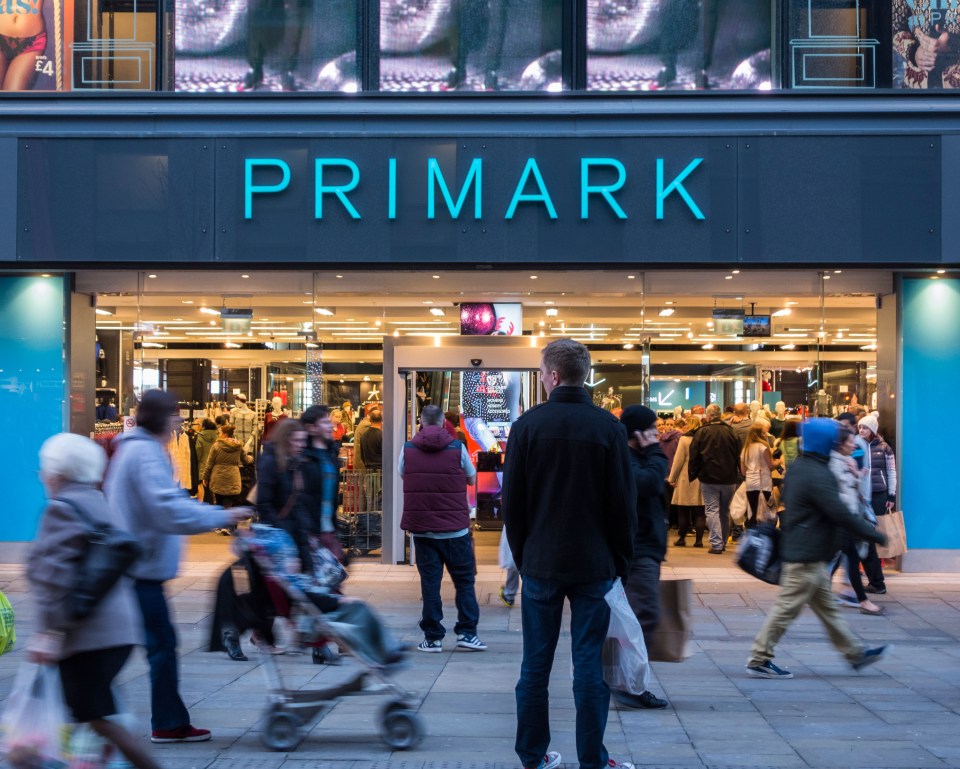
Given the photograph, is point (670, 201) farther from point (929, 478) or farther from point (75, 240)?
point (75, 240)

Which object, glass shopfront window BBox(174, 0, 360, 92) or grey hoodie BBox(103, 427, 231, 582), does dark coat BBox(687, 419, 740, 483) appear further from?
grey hoodie BBox(103, 427, 231, 582)

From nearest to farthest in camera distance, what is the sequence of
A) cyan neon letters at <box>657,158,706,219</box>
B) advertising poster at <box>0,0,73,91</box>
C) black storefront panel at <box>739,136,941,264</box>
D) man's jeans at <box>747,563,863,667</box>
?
man's jeans at <box>747,563,863,667</box>
black storefront panel at <box>739,136,941,264</box>
cyan neon letters at <box>657,158,706,219</box>
advertising poster at <box>0,0,73,91</box>

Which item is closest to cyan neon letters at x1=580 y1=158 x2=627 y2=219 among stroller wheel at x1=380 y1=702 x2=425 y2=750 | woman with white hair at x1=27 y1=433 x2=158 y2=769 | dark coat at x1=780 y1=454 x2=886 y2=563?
dark coat at x1=780 y1=454 x2=886 y2=563

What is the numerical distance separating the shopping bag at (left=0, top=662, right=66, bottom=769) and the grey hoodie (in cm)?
108

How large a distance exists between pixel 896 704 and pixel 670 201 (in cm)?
665

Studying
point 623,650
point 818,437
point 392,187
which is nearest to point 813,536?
point 818,437

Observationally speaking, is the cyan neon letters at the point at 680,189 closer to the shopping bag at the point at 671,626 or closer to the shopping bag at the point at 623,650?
the shopping bag at the point at 671,626

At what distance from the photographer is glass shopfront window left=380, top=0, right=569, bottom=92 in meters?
12.7

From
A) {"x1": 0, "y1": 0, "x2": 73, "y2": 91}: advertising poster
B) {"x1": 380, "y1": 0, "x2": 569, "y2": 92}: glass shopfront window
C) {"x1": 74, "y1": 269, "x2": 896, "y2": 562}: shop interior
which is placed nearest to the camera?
{"x1": 380, "y1": 0, "x2": 569, "y2": 92}: glass shopfront window

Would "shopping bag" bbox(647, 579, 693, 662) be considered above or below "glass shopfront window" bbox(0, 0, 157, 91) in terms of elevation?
below

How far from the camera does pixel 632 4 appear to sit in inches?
502

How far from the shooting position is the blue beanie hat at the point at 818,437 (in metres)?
7.43

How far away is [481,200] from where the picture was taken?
40.6 feet

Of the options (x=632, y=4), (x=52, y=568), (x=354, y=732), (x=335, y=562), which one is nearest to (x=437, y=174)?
(x=632, y=4)
